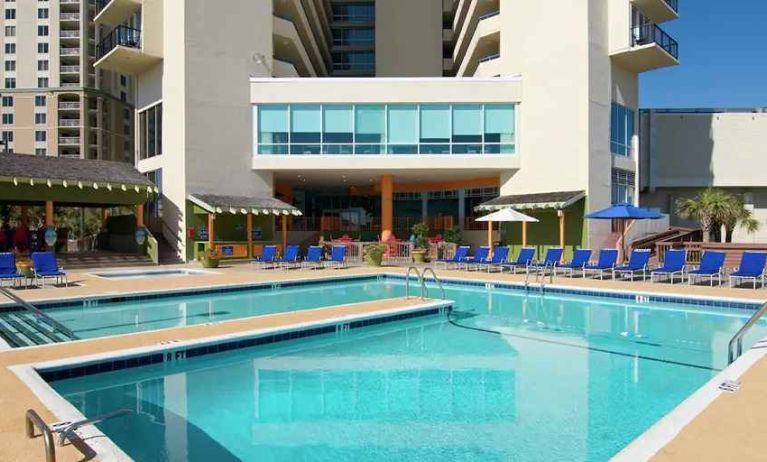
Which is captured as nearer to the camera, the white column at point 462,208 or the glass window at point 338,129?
the glass window at point 338,129

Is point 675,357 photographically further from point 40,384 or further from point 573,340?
point 40,384

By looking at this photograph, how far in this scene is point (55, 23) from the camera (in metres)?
72.7

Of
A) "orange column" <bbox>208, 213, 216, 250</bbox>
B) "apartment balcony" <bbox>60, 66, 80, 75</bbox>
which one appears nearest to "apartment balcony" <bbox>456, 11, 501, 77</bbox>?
"orange column" <bbox>208, 213, 216, 250</bbox>

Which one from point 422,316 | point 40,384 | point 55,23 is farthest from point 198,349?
point 55,23

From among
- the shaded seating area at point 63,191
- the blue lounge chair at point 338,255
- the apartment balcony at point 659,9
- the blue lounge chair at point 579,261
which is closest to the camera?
the blue lounge chair at point 579,261

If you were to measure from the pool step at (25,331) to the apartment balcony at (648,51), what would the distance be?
22.2 m

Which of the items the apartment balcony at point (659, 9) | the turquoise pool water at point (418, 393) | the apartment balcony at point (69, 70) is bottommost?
the turquoise pool water at point (418, 393)

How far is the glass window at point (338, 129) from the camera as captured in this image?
2566 centimetres

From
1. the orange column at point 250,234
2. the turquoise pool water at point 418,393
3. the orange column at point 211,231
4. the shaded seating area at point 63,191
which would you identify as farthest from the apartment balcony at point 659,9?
the shaded seating area at point 63,191

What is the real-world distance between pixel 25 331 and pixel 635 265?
1510 centimetres

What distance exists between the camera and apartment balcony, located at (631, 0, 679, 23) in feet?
78.6

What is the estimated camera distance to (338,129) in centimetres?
2570

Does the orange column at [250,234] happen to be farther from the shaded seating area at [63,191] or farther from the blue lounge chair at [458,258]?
the blue lounge chair at [458,258]

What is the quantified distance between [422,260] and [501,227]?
4.92m
